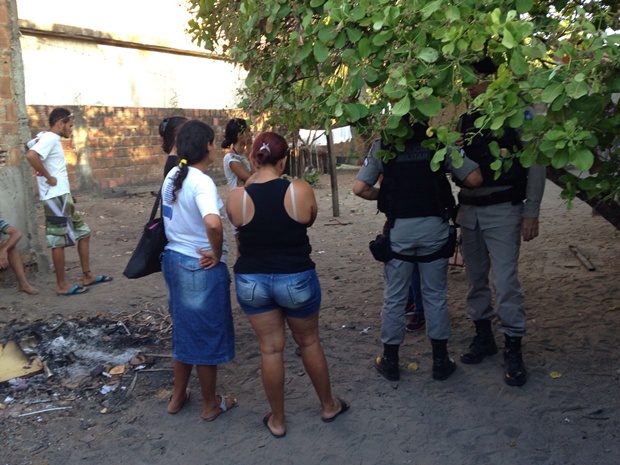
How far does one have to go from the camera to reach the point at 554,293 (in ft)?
19.9

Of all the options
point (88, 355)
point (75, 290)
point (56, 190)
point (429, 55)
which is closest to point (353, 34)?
point (429, 55)

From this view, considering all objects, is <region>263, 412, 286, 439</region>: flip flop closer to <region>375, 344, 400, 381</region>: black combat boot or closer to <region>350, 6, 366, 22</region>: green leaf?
<region>375, 344, 400, 381</region>: black combat boot

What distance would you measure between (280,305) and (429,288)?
43.2 inches

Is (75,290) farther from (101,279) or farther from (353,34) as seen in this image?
(353,34)

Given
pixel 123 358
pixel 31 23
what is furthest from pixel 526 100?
pixel 31 23

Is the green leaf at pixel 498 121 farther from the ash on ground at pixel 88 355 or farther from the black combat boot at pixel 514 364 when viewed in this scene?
the ash on ground at pixel 88 355

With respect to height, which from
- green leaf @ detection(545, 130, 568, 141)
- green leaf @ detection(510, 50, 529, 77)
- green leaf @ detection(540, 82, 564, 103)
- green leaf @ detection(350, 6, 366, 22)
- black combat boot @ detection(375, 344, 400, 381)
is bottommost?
black combat boot @ detection(375, 344, 400, 381)

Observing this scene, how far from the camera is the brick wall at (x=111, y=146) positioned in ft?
40.2

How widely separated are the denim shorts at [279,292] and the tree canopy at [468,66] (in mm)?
869

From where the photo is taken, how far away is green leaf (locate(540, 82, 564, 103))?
8.16 ft

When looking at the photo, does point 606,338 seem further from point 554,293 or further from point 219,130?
point 219,130

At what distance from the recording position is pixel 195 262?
12.3 ft

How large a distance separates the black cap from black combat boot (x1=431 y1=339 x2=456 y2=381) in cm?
177

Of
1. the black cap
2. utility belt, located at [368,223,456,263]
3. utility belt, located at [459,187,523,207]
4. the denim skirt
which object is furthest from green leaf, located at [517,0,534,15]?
the denim skirt
